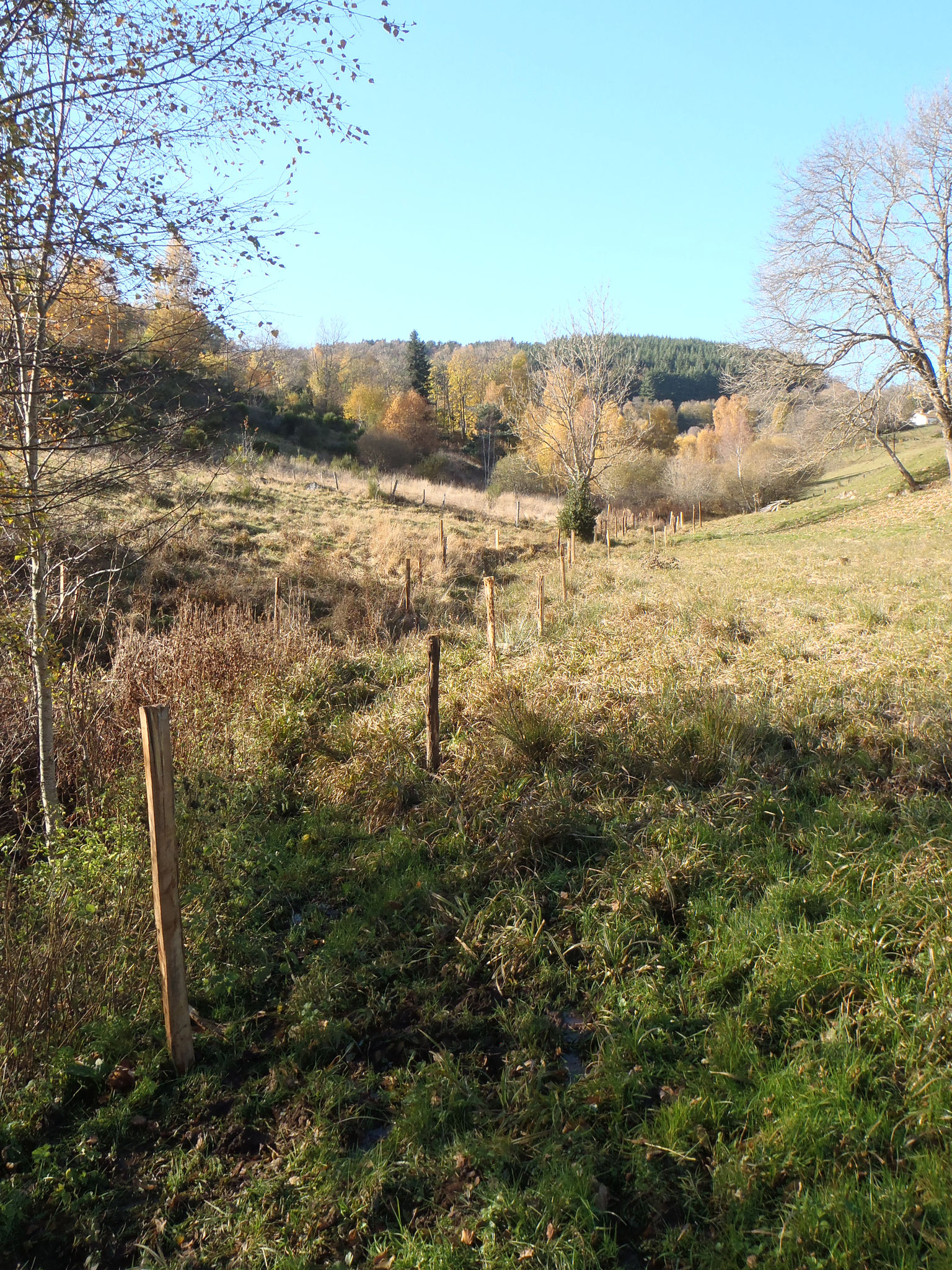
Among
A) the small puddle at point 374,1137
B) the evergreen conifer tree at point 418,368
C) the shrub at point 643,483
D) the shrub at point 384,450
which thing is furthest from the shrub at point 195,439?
the evergreen conifer tree at point 418,368

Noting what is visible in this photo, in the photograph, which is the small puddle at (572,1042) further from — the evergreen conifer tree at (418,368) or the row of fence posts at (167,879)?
the evergreen conifer tree at (418,368)

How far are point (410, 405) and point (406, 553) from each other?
40.8 meters

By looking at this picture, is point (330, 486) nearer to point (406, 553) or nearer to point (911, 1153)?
point (406, 553)

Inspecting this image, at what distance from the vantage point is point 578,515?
26.9 metres

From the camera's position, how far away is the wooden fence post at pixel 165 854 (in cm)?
321

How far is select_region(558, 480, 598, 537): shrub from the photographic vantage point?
88.0 ft

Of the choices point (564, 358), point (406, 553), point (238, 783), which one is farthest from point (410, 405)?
point (238, 783)

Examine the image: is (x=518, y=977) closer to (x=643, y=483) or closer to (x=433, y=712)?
(x=433, y=712)

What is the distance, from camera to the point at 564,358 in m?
31.4

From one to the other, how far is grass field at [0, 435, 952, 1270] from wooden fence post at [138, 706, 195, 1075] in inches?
18.1

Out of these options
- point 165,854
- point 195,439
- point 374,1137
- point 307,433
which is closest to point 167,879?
point 165,854

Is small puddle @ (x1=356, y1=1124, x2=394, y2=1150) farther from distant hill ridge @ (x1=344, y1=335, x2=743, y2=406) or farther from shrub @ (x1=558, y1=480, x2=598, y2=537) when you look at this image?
distant hill ridge @ (x1=344, y1=335, x2=743, y2=406)

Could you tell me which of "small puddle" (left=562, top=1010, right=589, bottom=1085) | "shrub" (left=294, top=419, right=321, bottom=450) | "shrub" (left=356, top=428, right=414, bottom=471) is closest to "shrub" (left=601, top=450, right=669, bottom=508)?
"shrub" (left=356, top=428, right=414, bottom=471)

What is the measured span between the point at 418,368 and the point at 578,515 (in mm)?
41624
